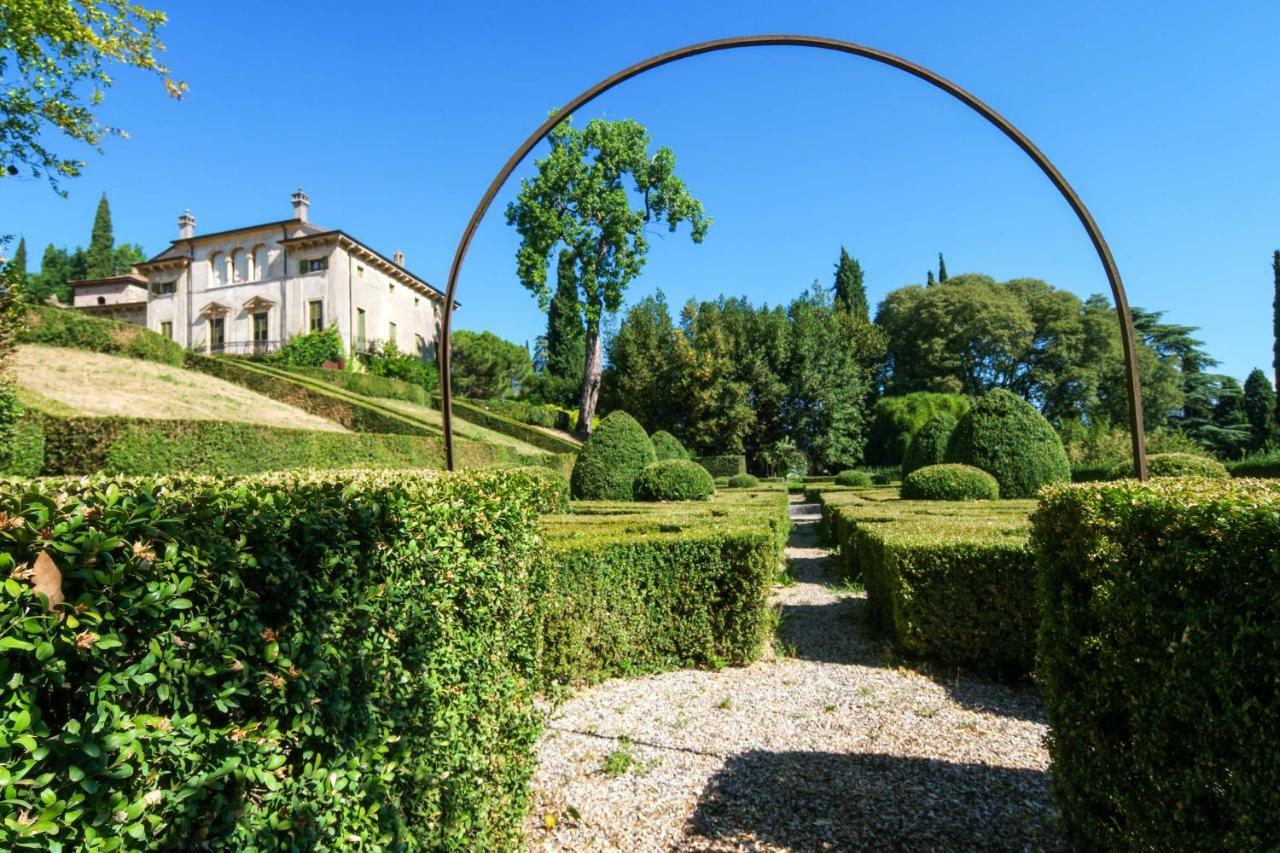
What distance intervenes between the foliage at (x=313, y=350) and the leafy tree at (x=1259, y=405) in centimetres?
4804

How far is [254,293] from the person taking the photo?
37.1 m

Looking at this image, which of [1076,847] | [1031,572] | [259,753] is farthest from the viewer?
[1031,572]

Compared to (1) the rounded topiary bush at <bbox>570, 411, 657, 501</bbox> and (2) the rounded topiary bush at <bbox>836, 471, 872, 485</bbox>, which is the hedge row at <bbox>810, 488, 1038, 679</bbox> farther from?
(2) the rounded topiary bush at <bbox>836, 471, 872, 485</bbox>

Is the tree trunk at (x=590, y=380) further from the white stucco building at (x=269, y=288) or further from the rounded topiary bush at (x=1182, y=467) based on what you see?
the rounded topiary bush at (x=1182, y=467)

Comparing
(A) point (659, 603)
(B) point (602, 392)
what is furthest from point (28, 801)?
(B) point (602, 392)

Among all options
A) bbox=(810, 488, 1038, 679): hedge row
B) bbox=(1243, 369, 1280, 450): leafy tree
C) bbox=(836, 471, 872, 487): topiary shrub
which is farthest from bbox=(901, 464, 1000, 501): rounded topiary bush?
bbox=(1243, 369, 1280, 450): leafy tree

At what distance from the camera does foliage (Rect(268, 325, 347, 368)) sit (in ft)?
109

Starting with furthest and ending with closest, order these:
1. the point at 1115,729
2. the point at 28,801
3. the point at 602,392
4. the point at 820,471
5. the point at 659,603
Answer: the point at 602,392 → the point at 820,471 → the point at 659,603 → the point at 1115,729 → the point at 28,801

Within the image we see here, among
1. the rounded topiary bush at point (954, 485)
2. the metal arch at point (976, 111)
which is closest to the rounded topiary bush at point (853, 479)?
the rounded topiary bush at point (954, 485)

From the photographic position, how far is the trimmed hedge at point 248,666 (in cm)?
132

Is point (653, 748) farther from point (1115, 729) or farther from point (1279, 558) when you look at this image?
point (1279, 558)

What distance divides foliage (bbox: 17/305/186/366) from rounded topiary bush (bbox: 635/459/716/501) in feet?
61.7

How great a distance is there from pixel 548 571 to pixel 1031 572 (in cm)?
395

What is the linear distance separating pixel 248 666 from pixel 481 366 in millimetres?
43927
